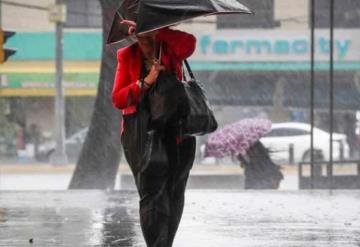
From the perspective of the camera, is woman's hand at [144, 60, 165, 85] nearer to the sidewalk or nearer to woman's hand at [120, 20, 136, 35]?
woman's hand at [120, 20, 136, 35]

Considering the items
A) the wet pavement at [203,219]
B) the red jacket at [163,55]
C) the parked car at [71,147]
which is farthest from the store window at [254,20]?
the red jacket at [163,55]

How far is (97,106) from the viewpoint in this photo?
1432cm

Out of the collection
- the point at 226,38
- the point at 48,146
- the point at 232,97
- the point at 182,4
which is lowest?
the point at 48,146

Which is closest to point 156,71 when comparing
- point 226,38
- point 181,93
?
point 181,93

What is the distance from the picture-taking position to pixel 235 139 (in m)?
12.7

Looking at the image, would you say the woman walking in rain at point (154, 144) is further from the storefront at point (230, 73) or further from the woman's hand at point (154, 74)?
the storefront at point (230, 73)

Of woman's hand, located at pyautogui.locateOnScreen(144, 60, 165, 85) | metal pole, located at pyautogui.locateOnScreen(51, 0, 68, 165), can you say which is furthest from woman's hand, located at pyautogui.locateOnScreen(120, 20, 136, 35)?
metal pole, located at pyautogui.locateOnScreen(51, 0, 68, 165)

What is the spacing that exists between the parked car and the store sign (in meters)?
3.57

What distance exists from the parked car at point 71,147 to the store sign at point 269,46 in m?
3.57

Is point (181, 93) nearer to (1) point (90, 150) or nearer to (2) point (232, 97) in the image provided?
(1) point (90, 150)

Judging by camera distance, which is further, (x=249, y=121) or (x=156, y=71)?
(x=249, y=121)

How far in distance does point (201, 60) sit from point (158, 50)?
18011 mm

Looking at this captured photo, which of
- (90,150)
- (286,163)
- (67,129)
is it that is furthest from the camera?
(67,129)

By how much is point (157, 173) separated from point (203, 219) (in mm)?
2440
